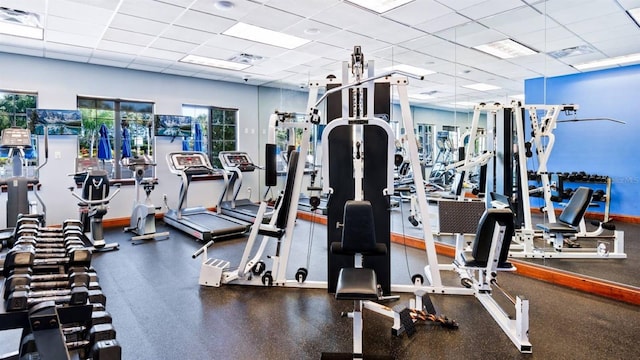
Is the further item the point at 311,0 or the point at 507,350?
the point at 311,0

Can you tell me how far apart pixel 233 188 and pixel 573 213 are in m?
6.20

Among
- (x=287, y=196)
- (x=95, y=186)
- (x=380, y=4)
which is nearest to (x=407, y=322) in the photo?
(x=287, y=196)

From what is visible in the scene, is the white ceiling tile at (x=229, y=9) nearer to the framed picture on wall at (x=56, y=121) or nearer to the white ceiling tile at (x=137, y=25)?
the white ceiling tile at (x=137, y=25)

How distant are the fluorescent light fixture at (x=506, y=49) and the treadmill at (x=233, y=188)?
465cm

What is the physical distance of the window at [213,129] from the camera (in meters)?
8.02

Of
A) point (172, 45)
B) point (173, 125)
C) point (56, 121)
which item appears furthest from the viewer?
point (173, 125)

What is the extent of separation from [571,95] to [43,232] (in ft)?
16.6

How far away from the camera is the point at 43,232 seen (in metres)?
1.99

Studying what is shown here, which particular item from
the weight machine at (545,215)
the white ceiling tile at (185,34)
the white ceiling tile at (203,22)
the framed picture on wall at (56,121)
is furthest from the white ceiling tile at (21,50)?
the weight machine at (545,215)

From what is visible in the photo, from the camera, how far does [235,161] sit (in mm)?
7633

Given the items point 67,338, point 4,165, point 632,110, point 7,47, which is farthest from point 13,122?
point 632,110

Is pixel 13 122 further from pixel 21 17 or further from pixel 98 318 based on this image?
pixel 98 318

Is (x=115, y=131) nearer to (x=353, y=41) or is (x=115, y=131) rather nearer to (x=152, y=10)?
(x=152, y=10)

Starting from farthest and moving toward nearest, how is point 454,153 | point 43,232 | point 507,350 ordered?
point 454,153 < point 507,350 < point 43,232
